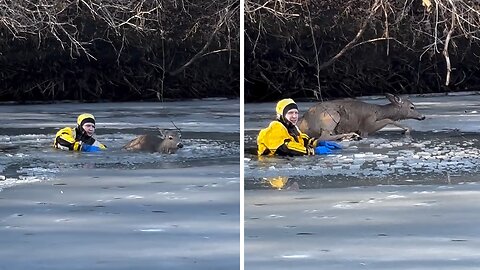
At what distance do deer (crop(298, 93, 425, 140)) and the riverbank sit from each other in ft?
1.26

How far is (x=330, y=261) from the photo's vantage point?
388 cm

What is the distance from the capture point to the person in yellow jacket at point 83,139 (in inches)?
165

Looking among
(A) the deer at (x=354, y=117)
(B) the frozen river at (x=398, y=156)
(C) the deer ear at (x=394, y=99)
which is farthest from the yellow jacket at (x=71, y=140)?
(C) the deer ear at (x=394, y=99)

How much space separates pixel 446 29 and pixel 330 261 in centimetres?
111

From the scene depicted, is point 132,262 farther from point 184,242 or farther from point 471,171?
point 471,171

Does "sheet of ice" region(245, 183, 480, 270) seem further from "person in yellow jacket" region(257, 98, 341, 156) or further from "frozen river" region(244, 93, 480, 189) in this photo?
"person in yellow jacket" region(257, 98, 341, 156)

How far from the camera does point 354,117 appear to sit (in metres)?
4.27

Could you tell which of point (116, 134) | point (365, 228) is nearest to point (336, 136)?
point (365, 228)

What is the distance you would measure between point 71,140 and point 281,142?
0.85 meters

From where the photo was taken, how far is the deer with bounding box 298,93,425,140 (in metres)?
4.25

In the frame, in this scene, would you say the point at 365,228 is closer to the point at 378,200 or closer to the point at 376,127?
the point at 378,200

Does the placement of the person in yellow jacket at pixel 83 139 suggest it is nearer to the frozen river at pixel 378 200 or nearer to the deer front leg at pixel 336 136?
the frozen river at pixel 378 200

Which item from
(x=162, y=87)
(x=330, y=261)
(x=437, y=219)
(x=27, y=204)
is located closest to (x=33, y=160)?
(x=27, y=204)

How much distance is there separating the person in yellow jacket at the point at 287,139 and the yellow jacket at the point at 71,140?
65 centimetres
